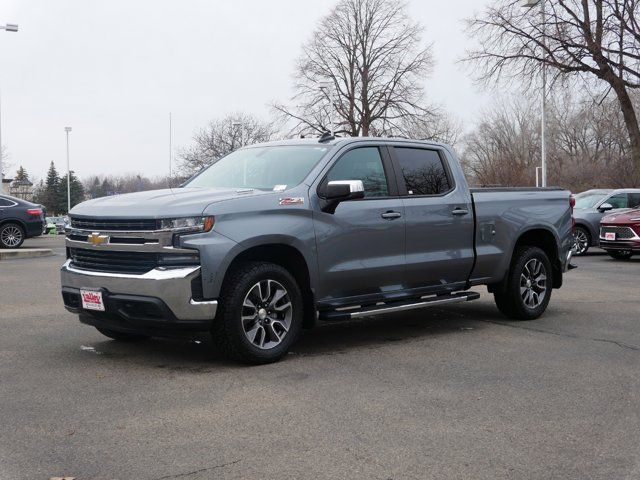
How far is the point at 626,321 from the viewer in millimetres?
8523

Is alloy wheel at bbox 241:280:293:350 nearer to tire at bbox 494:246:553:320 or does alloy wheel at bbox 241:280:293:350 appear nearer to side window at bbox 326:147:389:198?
side window at bbox 326:147:389:198

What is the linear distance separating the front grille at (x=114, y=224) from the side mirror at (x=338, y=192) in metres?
1.53

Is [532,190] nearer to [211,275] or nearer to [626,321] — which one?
[626,321]

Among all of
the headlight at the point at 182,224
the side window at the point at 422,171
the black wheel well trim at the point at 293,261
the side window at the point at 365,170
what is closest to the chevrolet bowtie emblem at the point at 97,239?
the headlight at the point at 182,224

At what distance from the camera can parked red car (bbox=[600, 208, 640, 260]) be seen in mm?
16422

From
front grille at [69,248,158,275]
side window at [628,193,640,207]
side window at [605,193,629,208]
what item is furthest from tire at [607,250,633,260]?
front grille at [69,248,158,275]

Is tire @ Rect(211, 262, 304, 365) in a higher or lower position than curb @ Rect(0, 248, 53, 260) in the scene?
higher

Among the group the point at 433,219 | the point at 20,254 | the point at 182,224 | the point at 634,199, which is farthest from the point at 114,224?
the point at 634,199

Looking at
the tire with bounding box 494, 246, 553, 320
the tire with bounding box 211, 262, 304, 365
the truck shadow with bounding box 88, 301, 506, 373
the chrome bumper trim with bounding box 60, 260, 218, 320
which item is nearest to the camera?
the chrome bumper trim with bounding box 60, 260, 218, 320

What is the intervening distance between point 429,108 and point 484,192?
1487 inches

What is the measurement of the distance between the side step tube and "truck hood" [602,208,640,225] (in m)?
10.1

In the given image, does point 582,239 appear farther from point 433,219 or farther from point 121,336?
point 121,336

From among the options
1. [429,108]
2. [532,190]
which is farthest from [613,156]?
[532,190]

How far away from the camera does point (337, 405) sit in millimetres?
5051
